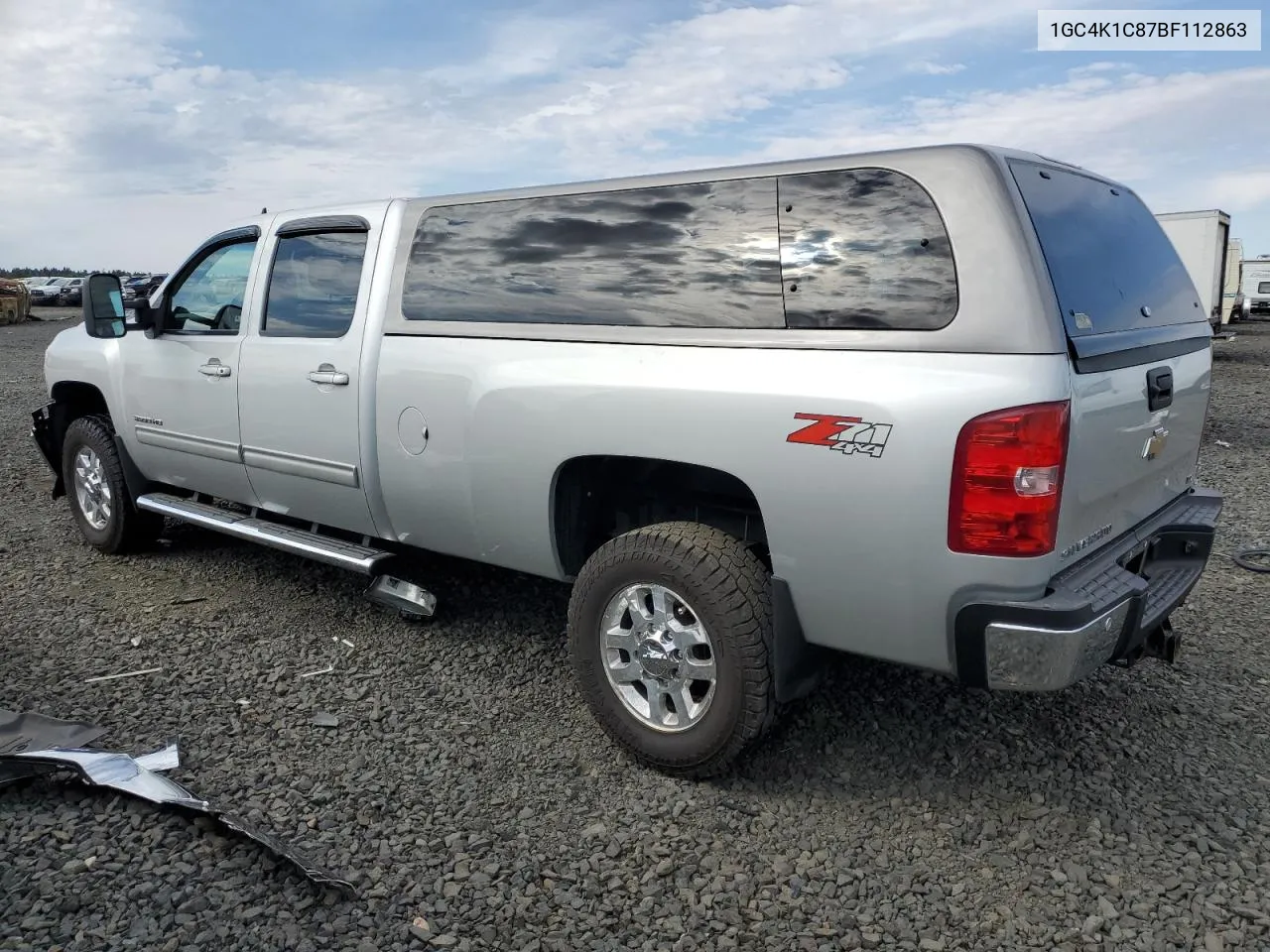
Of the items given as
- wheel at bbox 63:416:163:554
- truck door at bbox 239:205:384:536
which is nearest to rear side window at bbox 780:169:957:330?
truck door at bbox 239:205:384:536

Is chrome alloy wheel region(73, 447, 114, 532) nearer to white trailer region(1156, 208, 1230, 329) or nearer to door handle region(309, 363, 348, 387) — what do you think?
door handle region(309, 363, 348, 387)

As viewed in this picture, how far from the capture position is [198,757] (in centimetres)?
349

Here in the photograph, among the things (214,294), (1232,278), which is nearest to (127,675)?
(214,294)

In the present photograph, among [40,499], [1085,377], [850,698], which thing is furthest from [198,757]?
[40,499]

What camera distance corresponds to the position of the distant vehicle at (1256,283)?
31.3 m

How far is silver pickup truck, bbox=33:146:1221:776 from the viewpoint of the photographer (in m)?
2.70

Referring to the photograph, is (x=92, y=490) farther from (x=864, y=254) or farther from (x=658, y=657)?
(x=864, y=254)

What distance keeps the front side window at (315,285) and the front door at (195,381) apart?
0.23m

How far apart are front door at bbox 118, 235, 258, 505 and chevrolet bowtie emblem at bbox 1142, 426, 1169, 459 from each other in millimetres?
3851

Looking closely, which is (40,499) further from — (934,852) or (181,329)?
(934,852)

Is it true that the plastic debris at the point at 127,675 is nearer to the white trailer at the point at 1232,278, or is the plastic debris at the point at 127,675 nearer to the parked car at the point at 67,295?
the white trailer at the point at 1232,278

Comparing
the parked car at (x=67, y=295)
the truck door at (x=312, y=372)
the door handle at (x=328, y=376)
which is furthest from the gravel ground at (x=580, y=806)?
the parked car at (x=67, y=295)

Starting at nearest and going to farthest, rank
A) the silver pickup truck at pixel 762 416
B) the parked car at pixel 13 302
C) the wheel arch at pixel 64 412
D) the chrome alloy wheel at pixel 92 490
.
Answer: the silver pickup truck at pixel 762 416 → the chrome alloy wheel at pixel 92 490 → the wheel arch at pixel 64 412 → the parked car at pixel 13 302

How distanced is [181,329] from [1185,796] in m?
4.92
